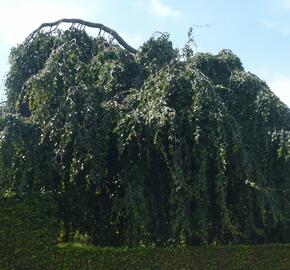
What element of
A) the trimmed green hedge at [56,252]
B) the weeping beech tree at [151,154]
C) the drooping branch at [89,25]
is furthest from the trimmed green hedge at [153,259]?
the drooping branch at [89,25]

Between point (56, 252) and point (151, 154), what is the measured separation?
1.96m

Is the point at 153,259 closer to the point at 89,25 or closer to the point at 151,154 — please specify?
the point at 151,154

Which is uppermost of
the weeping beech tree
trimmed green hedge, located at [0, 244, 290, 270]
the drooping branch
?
the drooping branch

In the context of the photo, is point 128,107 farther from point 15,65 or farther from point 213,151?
point 15,65

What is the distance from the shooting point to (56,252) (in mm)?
6391

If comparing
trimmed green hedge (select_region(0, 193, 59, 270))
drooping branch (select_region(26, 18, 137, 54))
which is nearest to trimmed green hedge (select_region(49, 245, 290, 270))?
trimmed green hedge (select_region(0, 193, 59, 270))

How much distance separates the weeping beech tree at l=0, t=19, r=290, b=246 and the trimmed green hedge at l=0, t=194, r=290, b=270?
0.27 meters

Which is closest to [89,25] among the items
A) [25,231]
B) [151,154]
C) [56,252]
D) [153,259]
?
[151,154]

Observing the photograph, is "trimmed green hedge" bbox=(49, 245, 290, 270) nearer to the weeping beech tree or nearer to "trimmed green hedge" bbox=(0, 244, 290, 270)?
"trimmed green hedge" bbox=(0, 244, 290, 270)

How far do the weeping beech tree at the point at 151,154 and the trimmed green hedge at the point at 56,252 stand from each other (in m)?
0.27

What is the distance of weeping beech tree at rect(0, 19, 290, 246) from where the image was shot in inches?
270

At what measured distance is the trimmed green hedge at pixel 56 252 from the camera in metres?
6.34

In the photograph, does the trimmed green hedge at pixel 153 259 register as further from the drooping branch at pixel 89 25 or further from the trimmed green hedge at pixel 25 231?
the drooping branch at pixel 89 25

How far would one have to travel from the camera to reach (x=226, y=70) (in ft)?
29.5
